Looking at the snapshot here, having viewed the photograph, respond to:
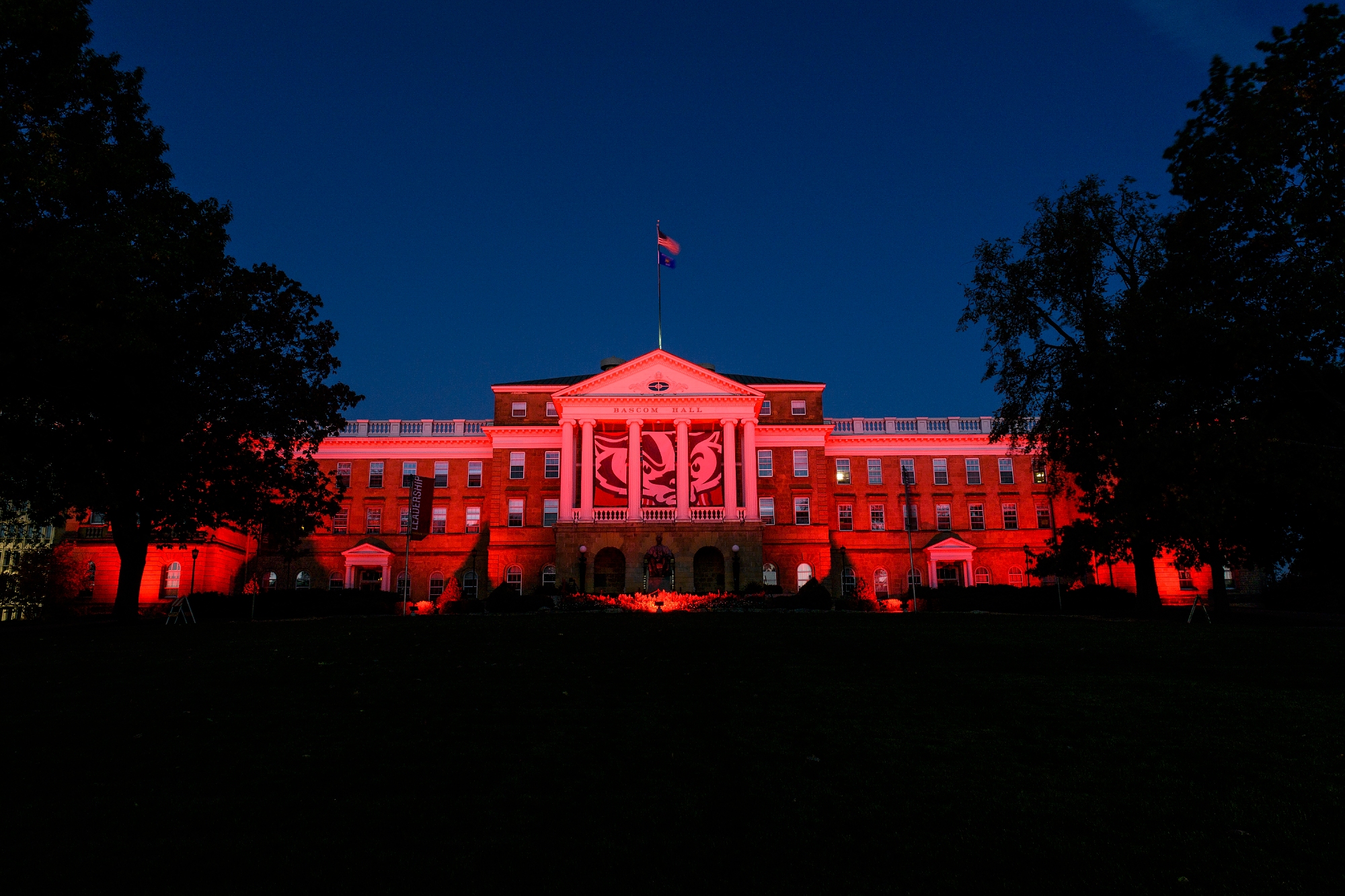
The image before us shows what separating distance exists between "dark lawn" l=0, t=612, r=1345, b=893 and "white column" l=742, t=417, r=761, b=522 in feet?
131

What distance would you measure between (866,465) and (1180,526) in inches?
1721

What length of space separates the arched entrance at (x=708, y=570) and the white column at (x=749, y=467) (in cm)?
388

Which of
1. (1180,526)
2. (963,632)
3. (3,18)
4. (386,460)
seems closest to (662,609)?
(963,632)

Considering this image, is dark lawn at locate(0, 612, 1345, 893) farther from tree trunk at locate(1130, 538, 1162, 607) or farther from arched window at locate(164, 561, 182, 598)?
arched window at locate(164, 561, 182, 598)

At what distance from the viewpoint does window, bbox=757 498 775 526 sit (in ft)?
202

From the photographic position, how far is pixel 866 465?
211 ft

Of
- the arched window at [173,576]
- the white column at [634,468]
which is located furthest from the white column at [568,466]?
the arched window at [173,576]

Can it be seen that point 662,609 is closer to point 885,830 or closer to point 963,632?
point 963,632

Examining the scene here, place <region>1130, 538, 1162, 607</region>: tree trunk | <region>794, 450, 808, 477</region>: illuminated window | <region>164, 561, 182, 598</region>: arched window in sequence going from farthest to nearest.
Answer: <region>794, 450, 808, 477</region>: illuminated window → <region>164, 561, 182, 598</region>: arched window → <region>1130, 538, 1162, 607</region>: tree trunk

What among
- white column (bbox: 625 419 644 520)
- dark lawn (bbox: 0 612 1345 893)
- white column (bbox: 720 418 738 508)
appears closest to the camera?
dark lawn (bbox: 0 612 1345 893)

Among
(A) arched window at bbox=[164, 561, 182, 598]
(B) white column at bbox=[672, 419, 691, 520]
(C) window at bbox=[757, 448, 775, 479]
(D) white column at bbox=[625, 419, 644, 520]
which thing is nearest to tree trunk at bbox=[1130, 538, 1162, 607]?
(B) white column at bbox=[672, 419, 691, 520]

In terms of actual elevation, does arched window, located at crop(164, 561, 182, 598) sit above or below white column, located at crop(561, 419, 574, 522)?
below

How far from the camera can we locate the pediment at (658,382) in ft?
189

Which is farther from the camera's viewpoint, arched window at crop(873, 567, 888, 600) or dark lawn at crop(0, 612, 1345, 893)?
arched window at crop(873, 567, 888, 600)
